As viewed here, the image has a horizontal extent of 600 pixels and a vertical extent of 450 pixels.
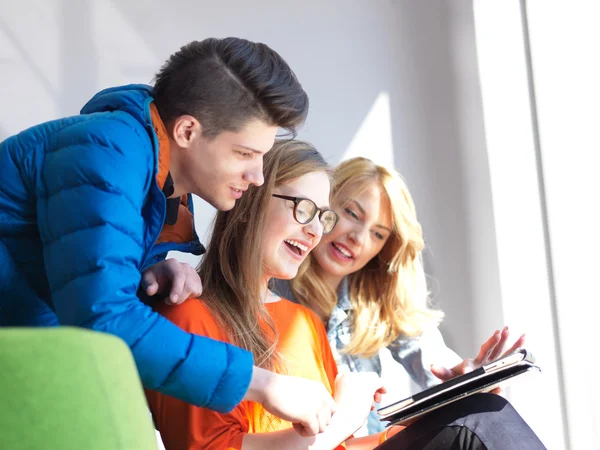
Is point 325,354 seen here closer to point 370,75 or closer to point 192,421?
point 192,421

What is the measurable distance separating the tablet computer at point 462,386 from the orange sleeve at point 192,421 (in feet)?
0.91

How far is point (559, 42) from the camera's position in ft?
8.47

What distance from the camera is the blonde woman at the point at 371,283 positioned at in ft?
8.21

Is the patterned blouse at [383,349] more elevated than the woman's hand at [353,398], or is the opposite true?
the woman's hand at [353,398]

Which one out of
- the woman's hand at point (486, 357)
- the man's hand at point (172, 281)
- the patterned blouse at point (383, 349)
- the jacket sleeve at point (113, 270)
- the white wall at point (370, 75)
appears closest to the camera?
the jacket sleeve at point (113, 270)

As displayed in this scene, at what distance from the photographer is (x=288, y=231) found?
183cm

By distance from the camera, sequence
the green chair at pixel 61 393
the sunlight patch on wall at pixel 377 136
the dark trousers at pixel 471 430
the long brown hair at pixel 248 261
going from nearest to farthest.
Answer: the green chair at pixel 61 393 < the dark trousers at pixel 471 430 < the long brown hair at pixel 248 261 < the sunlight patch on wall at pixel 377 136

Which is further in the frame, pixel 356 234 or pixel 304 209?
pixel 356 234

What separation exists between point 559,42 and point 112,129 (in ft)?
5.73

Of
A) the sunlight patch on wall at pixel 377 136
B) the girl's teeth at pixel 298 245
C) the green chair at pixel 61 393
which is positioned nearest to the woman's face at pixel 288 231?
the girl's teeth at pixel 298 245

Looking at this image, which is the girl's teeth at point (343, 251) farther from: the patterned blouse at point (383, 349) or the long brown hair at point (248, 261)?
the long brown hair at point (248, 261)

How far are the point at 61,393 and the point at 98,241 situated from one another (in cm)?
54

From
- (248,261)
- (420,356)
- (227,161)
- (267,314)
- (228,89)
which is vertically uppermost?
(228,89)

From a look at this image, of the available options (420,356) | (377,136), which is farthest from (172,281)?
(377,136)
